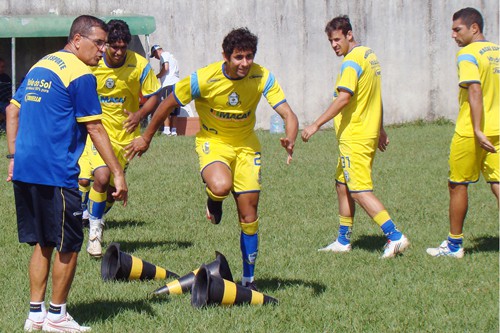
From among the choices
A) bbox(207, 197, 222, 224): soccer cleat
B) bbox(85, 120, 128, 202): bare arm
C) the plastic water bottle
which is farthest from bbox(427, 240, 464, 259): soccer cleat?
the plastic water bottle

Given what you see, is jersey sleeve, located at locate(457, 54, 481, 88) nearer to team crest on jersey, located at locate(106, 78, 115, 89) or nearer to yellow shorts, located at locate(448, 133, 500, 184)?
yellow shorts, located at locate(448, 133, 500, 184)

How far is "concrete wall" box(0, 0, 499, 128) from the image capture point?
21.6 m

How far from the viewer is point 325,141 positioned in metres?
18.4

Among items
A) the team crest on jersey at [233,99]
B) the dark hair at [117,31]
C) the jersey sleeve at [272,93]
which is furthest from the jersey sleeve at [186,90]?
the dark hair at [117,31]

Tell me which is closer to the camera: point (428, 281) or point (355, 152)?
point (428, 281)

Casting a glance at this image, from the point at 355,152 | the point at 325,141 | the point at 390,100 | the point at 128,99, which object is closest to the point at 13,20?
the point at 325,141

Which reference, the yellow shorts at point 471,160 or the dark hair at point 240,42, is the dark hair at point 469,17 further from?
the dark hair at point 240,42

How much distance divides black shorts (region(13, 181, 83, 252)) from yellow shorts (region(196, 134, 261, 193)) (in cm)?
173

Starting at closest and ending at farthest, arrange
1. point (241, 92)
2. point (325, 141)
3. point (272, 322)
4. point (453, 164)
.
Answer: point (272, 322) < point (241, 92) < point (453, 164) < point (325, 141)

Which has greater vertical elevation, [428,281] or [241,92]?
[241,92]

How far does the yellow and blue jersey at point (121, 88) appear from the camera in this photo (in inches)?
384

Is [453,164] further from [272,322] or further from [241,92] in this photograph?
[272,322]

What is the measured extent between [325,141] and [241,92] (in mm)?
10734

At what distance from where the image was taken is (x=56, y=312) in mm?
6348
